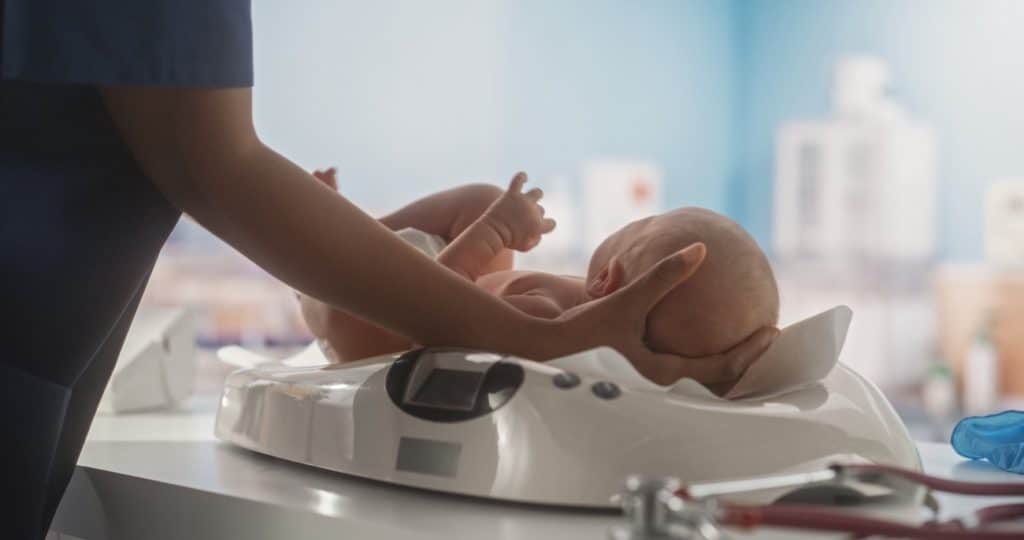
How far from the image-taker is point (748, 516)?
0.43 m

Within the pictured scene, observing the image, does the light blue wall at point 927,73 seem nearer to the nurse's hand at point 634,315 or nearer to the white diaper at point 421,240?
the white diaper at point 421,240

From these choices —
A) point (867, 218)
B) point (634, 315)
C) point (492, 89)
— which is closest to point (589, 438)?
point (634, 315)

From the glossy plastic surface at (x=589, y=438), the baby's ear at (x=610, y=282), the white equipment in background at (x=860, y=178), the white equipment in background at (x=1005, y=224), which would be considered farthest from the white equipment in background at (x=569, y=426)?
the white equipment in background at (x=860, y=178)

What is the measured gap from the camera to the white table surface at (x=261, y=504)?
0.57 meters

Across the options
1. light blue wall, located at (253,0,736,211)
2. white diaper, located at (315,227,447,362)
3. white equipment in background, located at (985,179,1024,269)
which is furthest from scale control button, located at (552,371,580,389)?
white equipment in background, located at (985,179,1024,269)

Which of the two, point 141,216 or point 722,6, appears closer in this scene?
point 141,216

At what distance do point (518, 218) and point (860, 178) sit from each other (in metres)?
3.30

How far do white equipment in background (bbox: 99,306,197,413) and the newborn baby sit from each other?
228 millimetres

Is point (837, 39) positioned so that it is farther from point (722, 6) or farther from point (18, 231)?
point (18, 231)

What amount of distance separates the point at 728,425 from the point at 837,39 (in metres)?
4.08

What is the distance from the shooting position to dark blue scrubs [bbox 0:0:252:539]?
0.57 m

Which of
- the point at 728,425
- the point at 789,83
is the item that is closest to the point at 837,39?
the point at 789,83

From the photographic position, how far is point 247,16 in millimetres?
623

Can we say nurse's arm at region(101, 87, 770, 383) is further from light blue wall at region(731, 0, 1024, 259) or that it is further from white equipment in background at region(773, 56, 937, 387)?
light blue wall at region(731, 0, 1024, 259)
